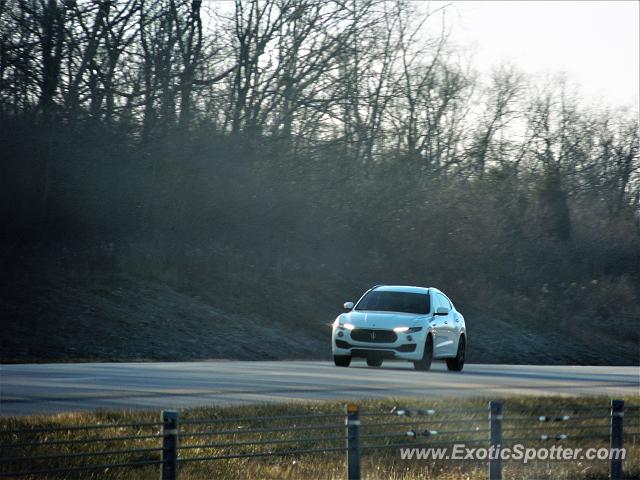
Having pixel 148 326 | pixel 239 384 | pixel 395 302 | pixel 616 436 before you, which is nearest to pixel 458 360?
pixel 395 302

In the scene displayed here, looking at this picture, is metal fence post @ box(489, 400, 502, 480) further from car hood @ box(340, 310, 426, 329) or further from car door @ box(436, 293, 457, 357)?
car door @ box(436, 293, 457, 357)

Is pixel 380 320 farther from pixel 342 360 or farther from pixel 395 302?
pixel 342 360

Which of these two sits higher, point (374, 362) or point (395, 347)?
point (395, 347)

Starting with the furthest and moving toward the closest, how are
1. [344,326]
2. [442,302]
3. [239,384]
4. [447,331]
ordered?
[442,302] → [447,331] → [344,326] → [239,384]

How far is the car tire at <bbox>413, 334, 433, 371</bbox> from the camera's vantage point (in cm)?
2525

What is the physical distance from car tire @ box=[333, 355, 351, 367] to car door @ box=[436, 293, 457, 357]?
193cm

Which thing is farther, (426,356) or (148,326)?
(148,326)

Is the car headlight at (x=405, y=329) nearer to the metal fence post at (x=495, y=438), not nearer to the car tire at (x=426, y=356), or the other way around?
the car tire at (x=426, y=356)

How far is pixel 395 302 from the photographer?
84.7 feet

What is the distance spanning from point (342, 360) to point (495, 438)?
45.3 ft

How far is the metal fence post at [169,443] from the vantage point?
374 inches

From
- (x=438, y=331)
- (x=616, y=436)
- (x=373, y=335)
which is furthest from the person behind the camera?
(x=438, y=331)

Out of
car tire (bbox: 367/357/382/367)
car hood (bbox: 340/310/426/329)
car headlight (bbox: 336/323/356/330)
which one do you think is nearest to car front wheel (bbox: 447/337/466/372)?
car tire (bbox: 367/357/382/367)

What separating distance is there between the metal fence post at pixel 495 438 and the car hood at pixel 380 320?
12290mm
